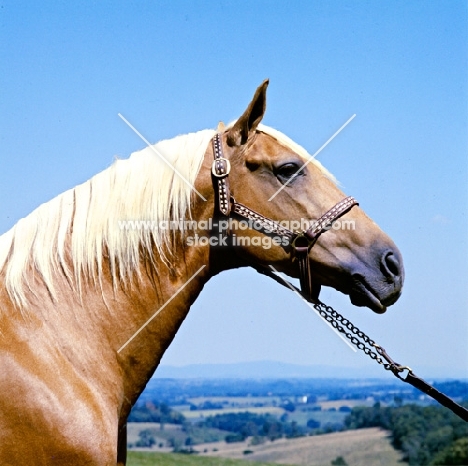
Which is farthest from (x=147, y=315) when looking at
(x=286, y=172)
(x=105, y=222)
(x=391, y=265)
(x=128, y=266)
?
(x=391, y=265)

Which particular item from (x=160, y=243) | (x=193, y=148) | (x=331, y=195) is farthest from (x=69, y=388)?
(x=331, y=195)

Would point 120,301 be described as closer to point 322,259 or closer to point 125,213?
point 125,213

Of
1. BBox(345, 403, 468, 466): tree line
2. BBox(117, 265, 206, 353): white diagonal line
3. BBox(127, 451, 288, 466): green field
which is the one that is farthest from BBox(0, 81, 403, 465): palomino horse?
BBox(345, 403, 468, 466): tree line

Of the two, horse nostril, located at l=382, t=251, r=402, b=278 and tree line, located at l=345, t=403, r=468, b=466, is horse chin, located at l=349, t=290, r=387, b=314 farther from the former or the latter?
tree line, located at l=345, t=403, r=468, b=466

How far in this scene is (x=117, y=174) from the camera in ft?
12.6

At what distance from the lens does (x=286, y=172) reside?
3900 millimetres

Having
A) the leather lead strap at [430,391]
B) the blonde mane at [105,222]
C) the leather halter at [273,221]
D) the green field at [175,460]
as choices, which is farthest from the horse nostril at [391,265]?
the green field at [175,460]

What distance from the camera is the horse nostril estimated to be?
3.80 m

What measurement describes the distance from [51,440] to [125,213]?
1.31 meters

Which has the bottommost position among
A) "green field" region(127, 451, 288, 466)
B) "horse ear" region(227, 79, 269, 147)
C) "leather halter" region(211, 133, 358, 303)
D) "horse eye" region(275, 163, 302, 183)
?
"green field" region(127, 451, 288, 466)

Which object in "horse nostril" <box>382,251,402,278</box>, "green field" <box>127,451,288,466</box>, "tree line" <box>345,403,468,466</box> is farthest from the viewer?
"tree line" <box>345,403,468,466</box>

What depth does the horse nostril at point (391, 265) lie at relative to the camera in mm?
3805

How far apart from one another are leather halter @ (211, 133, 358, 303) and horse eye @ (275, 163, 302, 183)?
0.88 feet

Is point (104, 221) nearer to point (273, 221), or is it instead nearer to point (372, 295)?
point (273, 221)
